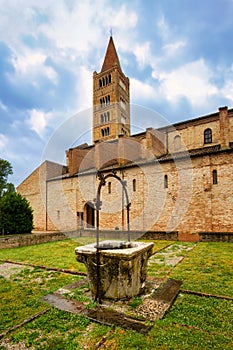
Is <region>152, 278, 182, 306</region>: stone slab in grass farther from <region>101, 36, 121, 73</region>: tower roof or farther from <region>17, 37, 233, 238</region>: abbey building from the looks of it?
<region>101, 36, 121, 73</region>: tower roof

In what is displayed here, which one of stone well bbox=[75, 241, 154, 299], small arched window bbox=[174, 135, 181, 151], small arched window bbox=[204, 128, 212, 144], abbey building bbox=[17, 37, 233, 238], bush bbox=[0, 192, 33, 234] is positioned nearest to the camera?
stone well bbox=[75, 241, 154, 299]

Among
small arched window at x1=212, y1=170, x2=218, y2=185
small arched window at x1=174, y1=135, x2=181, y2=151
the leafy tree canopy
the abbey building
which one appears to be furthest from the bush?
small arched window at x1=174, y1=135, x2=181, y2=151

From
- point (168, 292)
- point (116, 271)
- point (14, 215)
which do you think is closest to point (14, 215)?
point (14, 215)

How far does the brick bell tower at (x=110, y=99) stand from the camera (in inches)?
1406

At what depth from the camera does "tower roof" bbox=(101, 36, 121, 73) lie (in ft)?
124

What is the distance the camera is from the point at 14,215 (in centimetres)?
1456

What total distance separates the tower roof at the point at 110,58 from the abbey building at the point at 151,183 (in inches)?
833

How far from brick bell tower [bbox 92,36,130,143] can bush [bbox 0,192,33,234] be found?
21279mm

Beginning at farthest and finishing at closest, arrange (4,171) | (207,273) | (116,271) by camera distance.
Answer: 1. (4,171)
2. (207,273)
3. (116,271)

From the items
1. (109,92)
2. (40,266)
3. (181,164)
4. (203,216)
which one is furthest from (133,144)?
(109,92)

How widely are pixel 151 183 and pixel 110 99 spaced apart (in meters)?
25.0

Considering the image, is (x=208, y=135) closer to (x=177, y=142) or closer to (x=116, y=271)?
(x=177, y=142)

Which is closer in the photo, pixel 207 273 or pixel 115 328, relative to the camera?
pixel 115 328

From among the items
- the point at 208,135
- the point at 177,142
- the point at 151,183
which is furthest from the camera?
the point at 177,142
